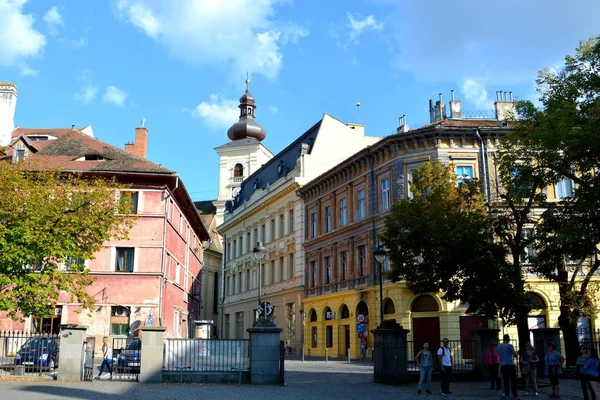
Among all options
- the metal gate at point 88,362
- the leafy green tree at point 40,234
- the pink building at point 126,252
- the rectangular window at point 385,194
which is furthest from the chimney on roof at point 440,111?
the metal gate at point 88,362

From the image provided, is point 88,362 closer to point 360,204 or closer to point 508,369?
point 508,369

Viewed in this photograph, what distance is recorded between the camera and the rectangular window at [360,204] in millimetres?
41938

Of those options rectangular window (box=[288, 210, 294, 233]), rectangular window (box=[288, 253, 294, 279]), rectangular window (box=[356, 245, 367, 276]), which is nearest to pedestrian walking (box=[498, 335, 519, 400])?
rectangular window (box=[356, 245, 367, 276])

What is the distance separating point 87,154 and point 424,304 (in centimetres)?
2077

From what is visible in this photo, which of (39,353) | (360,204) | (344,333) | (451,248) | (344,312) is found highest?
(360,204)

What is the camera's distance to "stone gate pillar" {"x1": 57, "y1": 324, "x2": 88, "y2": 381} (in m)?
21.0

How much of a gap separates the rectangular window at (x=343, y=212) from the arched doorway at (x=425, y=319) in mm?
8909

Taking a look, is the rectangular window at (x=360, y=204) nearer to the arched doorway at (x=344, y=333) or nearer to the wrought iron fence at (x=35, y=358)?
the arched doorway at (x=344, y=333)

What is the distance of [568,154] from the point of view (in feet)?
65.3

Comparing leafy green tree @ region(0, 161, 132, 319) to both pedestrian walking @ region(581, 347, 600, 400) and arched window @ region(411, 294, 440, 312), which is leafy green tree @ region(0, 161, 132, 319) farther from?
arched window @ region(411, 294, 440, 312)

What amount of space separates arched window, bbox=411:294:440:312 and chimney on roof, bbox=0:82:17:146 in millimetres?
25197

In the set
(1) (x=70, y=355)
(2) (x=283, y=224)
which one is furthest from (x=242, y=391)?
(2) (x=283, y=224)

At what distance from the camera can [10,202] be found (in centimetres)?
2280

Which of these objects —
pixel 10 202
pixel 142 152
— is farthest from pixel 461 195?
pixel 142 152
